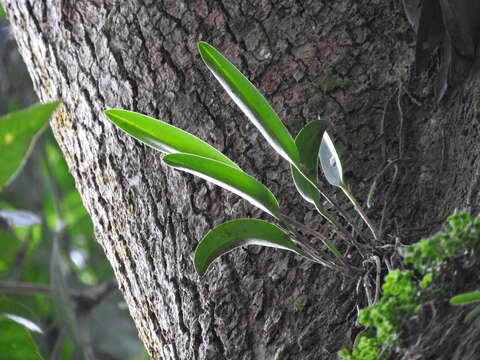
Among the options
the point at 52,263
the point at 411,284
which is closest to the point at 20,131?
the point at 411,284

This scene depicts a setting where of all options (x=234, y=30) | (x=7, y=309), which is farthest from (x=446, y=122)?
(x=7, y=309)

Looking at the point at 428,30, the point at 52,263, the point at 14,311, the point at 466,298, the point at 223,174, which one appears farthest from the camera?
the point at 52,263

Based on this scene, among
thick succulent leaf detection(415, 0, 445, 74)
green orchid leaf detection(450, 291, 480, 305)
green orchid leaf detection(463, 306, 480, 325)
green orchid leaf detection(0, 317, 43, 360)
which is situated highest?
thick succulent leaf detection(415, 0, 445, 74)

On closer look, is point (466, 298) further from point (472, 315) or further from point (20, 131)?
point (20, 131)

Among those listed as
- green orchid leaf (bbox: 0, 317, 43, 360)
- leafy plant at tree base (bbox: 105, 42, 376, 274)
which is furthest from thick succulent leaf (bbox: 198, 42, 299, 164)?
green orchid leaf (bbox: 0, 317, 43, 360)

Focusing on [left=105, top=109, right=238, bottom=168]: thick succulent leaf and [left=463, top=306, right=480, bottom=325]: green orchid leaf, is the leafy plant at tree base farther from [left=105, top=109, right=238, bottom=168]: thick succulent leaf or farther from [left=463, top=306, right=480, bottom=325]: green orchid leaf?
[left=463, top=306, right=480, bottom=325]: green orchid leaf

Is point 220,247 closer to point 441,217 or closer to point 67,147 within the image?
point 441,217
